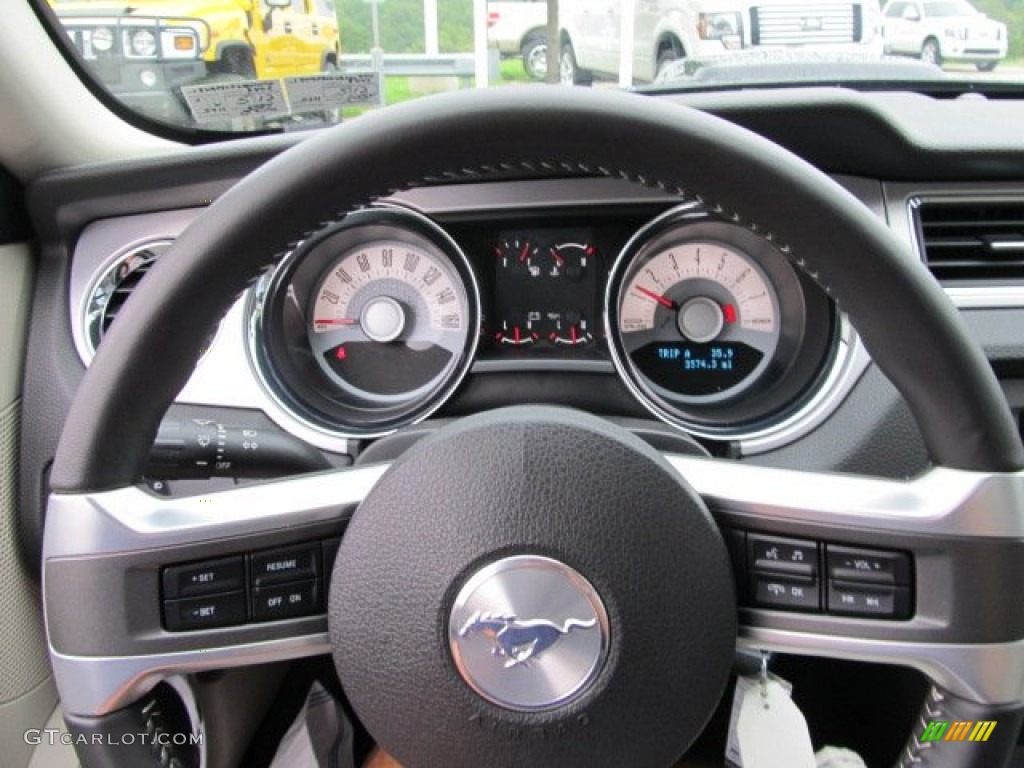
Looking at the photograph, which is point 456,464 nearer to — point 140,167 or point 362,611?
point 362,611

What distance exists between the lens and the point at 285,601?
1.06 meters

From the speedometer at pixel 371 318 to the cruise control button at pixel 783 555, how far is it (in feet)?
2.89

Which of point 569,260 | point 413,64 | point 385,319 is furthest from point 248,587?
point 413,64

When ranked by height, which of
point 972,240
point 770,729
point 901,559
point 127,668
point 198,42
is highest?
point 198,42

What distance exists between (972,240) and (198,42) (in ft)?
5.07

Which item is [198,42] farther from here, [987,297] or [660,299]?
[987,297]

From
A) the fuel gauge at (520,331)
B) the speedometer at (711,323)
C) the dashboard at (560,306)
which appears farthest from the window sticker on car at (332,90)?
the speedometer at (711,323)

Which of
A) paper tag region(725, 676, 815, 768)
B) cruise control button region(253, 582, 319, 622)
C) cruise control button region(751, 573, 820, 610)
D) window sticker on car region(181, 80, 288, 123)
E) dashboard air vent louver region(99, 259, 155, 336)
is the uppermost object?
window sticker on car region(181, 80, 288, 123)

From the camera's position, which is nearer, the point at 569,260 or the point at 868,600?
the point at 868,600

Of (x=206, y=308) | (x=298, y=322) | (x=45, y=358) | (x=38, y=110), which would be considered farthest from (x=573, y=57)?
(x=206, y=308)

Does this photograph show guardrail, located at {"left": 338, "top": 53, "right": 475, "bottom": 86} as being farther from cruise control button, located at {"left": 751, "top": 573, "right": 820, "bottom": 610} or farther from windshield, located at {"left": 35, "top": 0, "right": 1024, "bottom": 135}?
cruise control button, located at {"left": 751, "top": 573, "right": 820, "bottom": 610}

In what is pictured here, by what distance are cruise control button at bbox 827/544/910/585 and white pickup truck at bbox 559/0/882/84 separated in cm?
129

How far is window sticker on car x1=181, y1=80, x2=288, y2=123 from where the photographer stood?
1979 millimetres

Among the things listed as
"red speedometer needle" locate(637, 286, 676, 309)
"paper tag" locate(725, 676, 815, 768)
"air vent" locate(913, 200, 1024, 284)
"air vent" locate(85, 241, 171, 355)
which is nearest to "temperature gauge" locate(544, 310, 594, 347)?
"red speedometer needle" locate(637, 286, 676, 309)
